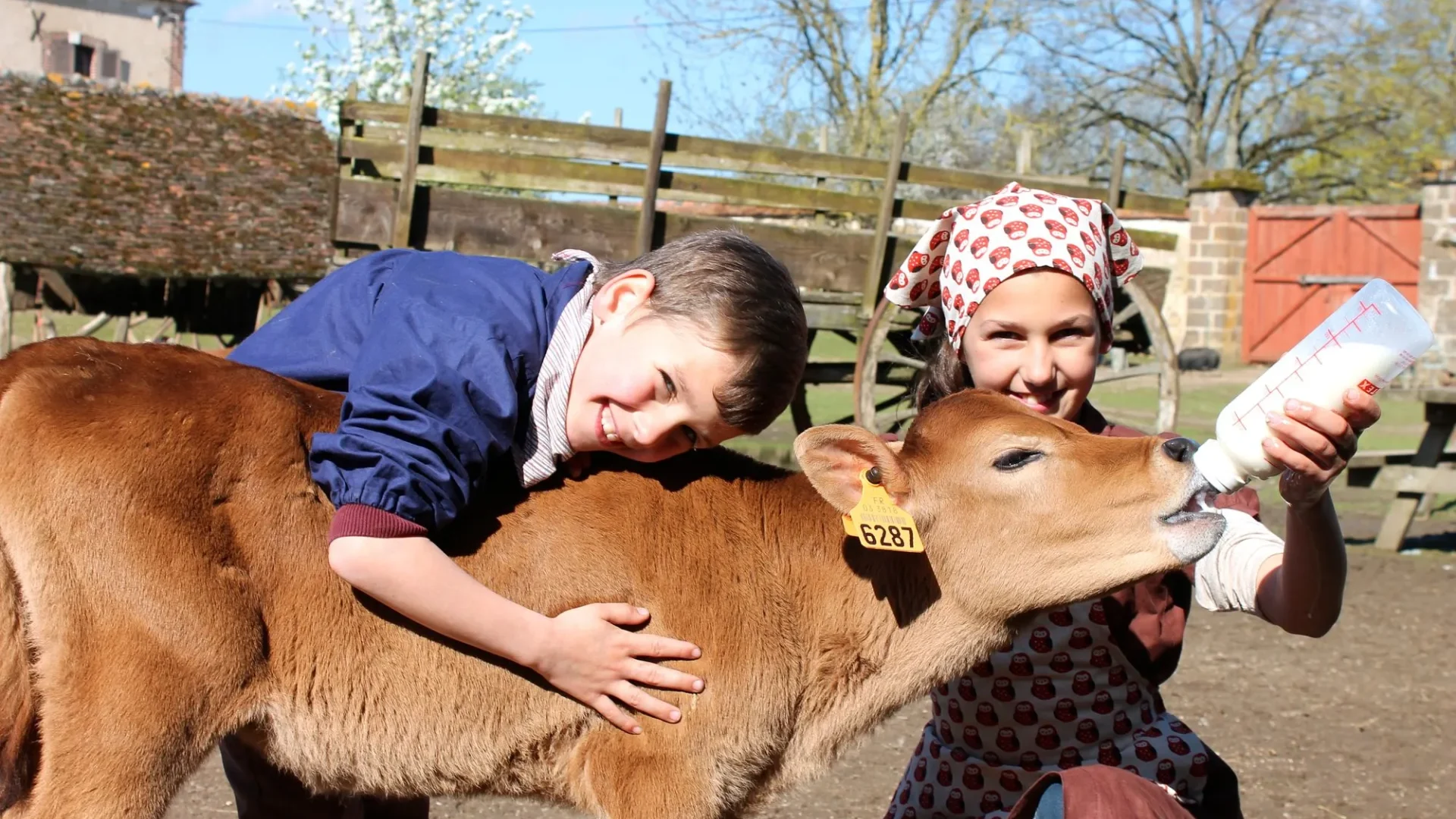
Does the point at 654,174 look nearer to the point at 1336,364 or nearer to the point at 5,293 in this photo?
the point at 1336,364

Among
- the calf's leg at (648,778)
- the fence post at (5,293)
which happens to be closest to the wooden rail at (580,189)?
the calf's leg at (648,778)

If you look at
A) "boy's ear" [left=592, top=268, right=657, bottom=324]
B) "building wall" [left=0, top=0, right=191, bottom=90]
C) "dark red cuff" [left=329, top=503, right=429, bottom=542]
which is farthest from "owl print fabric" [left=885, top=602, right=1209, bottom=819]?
"building wall" [left=0, top=0, right=191, bottom=90]

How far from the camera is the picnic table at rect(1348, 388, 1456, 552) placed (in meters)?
10.1

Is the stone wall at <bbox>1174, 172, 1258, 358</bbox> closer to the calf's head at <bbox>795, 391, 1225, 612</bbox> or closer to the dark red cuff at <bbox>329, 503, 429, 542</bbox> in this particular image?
the calf's head at <bbox>795, 391, 1225, 612</bbox>

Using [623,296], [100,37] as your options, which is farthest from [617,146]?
[100,37]

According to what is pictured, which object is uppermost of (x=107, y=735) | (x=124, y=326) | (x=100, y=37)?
(x=100, y=37)

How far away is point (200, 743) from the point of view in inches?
111

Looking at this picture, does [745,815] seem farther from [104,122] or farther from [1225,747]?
[104,122]

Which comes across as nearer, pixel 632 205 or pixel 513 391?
pixel 513 391

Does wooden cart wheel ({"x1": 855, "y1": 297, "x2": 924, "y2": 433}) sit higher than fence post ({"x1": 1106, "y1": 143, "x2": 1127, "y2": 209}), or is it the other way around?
fence post ({"x1": 1106, "y1": 143, "x2": 1127, "y2": 209})

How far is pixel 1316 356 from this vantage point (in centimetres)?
270

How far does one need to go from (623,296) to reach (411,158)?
6.95 meters

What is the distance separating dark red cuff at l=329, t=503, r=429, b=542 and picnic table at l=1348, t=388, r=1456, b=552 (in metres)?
8.93

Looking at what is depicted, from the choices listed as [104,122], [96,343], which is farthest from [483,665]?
[104,122]
